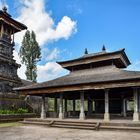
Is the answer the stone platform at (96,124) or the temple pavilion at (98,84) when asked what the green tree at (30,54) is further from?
the stone platform at (96,124)

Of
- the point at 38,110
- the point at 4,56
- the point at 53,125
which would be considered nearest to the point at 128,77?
the point at 53,125

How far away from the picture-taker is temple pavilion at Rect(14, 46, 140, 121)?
18.7 metres

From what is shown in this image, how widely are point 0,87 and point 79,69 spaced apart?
35.4 feet

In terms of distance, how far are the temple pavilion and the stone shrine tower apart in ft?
23.7

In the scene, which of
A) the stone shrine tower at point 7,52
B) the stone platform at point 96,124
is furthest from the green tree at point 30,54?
the stone platform at point 96,124

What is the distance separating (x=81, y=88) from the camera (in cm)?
1995

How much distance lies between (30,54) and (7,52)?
12807mm

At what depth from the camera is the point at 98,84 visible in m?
19.1

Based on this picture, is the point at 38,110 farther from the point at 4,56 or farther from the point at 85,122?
the point at 85,122

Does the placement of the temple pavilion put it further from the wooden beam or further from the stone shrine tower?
the stone shrine tower

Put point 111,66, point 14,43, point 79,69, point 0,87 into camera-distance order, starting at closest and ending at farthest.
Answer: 1. point 111,66
2. point 79,69
3. point 0,87
4. point 14,43

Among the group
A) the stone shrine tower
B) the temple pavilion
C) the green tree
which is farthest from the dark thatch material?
the green tree

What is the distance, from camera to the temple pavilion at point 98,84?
1866 centimetres

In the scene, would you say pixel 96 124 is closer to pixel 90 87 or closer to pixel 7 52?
pixel 90 87
